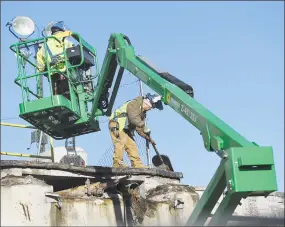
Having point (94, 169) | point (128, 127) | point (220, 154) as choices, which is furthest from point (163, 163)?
point (220, 154)

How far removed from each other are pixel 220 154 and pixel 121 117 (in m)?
5.34

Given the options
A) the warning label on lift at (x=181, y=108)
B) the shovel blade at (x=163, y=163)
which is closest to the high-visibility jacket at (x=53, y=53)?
the shovel blade at (x=163, y=163)

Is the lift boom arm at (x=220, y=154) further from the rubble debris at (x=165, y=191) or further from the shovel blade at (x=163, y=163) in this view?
the shovel blade at (x=163, y=163)

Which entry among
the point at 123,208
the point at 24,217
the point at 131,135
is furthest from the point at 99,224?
the point at 131,135

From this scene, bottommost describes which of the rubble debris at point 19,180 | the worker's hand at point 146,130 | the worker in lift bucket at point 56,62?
the rubble debris at point 19,180

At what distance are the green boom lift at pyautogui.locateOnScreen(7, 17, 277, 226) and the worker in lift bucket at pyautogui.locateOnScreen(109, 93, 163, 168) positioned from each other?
3.73ft

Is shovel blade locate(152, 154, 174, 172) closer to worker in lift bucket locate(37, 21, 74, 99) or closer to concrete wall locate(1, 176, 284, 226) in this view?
concrete wall locate(1, 176, 284, 226)

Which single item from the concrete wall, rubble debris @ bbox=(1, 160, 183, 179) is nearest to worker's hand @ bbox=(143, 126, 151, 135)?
rubble debris @ bbox=(1, 160, 183, 179)

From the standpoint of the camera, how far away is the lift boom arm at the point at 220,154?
7129 mm

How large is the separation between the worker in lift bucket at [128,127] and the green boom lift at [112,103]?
114 cm

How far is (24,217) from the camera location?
9641mm

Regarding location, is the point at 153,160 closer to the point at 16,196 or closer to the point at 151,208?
the point at 151,208

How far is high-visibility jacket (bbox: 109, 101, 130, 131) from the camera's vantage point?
41.3ft

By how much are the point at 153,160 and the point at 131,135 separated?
0.87 metres
